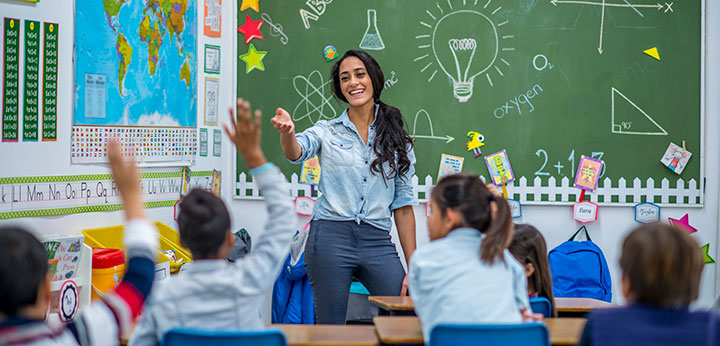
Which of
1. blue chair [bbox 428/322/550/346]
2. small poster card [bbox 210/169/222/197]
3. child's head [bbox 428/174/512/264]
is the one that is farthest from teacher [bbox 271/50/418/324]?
small poster card [bbox 210/169/222/197]

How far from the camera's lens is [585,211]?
4152mm

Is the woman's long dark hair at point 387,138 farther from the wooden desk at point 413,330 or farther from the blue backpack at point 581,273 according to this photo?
the blue backpack at point 581,273

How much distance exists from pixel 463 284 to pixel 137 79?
237cm

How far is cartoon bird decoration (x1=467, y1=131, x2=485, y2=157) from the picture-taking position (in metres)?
4.20

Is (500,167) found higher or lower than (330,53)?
lower

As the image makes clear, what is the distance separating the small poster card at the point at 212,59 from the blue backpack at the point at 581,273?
7.31ft

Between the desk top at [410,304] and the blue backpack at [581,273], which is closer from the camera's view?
the desk top at [410,304]

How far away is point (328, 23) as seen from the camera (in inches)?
168

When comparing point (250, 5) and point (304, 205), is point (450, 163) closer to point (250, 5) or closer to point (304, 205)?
point (304, 205)

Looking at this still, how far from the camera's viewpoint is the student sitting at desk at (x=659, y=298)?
1527 millimetres

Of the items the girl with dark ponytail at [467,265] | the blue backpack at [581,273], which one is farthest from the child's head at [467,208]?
the blue backpack at [581,273]

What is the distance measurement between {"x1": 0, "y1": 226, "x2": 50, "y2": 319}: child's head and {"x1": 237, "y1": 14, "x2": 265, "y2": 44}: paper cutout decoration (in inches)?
117

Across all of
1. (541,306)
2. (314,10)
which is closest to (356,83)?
(541,306)

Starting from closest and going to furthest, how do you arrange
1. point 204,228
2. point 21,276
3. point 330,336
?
point 21,276
point 204,228
point 330,336
